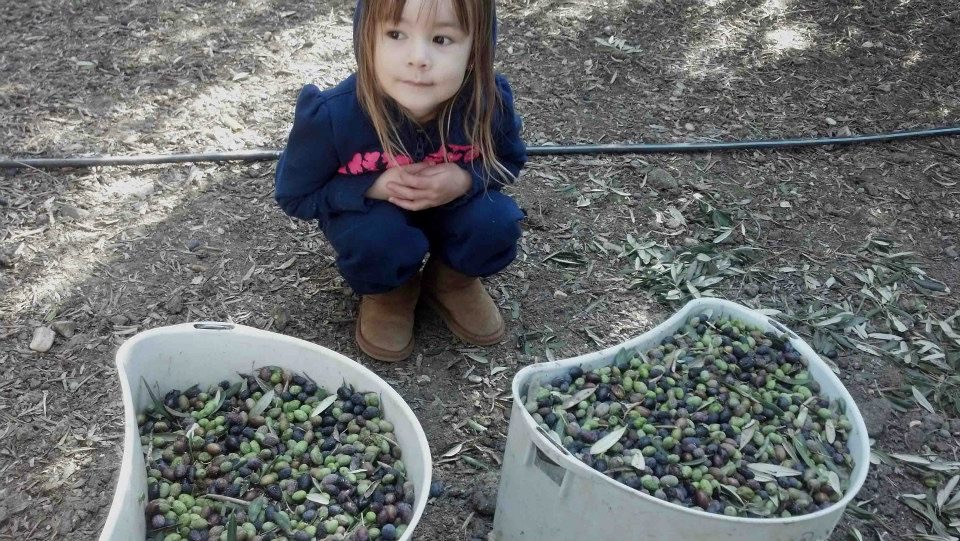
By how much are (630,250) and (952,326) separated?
943 mm

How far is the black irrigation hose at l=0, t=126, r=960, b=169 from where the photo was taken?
8.89 ft

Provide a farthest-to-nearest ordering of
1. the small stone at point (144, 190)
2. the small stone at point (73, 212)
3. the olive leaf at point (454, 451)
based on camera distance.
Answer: the small stone at point (144, 190)
the small stone at point (73, 212)
the olive leaf at point (454, 451)

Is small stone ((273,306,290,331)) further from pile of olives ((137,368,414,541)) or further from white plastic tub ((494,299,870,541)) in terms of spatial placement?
white plastic tub ((494,299,870,541))

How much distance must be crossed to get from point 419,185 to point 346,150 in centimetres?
18

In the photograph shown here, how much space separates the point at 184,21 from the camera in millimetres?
3453

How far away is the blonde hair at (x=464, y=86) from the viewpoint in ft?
5.66

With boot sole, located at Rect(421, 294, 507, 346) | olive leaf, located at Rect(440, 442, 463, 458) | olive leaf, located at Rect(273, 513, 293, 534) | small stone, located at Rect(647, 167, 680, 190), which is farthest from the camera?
small stone, located at Rect(647, 167, 680, 190)

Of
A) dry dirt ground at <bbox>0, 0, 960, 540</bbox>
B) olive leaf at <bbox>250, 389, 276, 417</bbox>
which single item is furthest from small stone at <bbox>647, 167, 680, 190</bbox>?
olive leaf at <bbox>250, 389, 276, 417</bbox>

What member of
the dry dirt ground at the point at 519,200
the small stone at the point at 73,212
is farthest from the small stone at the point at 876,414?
the small stone at the point at 73,212

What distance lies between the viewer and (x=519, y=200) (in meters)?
2.80

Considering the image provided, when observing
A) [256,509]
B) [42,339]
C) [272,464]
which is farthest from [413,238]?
[42,339]

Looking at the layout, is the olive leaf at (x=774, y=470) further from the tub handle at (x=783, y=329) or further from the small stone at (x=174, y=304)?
the small stone at (x=174, y=304)

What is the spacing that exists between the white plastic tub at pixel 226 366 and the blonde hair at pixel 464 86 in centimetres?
49

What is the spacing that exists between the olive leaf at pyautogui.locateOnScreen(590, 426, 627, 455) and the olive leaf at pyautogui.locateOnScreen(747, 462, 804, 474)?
256mm
